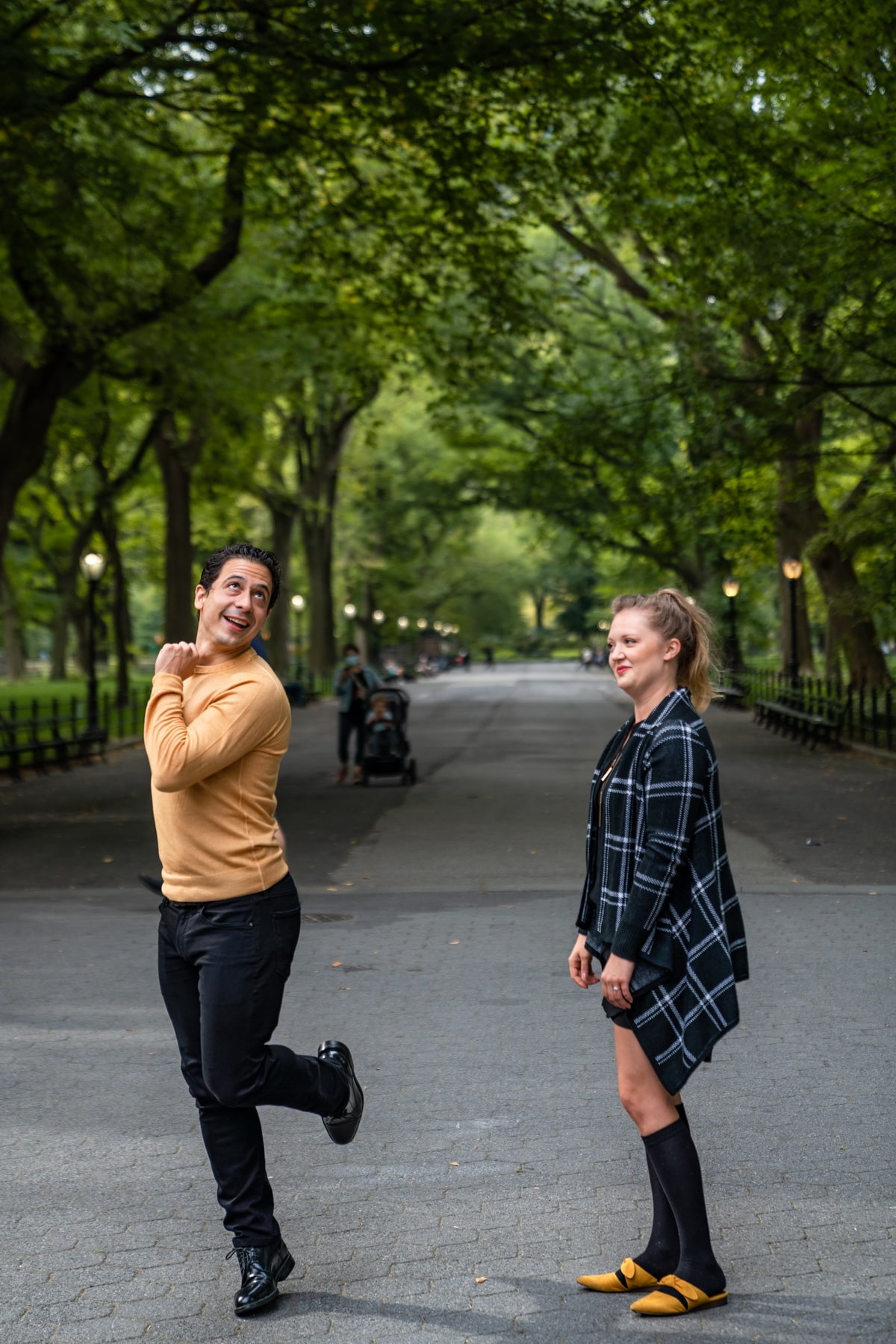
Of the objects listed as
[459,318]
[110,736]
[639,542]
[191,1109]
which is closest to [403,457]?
[639,542]

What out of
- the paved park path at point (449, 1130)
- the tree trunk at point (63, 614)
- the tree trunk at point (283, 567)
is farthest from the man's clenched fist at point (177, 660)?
the tree trunk at point (63, 614)

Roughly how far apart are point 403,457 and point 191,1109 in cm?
5615

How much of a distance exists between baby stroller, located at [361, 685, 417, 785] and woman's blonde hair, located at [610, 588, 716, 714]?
49.1ft

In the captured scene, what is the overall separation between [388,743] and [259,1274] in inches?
600

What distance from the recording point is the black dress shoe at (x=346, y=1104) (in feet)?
14.1

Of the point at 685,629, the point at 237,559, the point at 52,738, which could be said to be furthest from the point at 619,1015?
the point at 52,738

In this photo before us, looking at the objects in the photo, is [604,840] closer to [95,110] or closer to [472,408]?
[95,110]

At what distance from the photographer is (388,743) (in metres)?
19.0

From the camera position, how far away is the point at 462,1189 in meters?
4.69

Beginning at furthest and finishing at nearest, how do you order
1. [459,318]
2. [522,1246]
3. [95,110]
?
[459,318]
[95,110]
[522,1246]

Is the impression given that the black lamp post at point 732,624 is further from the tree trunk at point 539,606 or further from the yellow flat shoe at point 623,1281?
the tree trunk at point 539,606

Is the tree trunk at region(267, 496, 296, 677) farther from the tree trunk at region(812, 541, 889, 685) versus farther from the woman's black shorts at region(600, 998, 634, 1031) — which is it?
the woman's black shorts at region(600, 998, 634, 1031)

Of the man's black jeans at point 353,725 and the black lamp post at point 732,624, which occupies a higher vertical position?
the black lamp post at point 732,624

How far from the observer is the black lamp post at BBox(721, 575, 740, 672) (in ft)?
129
